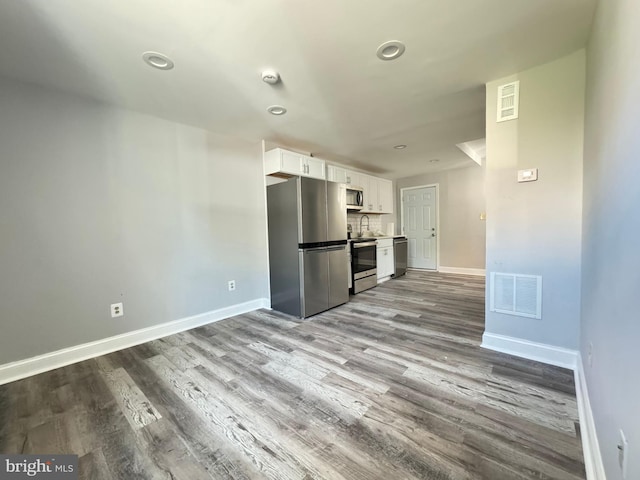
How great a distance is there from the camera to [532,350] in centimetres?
203

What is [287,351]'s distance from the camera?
228cm

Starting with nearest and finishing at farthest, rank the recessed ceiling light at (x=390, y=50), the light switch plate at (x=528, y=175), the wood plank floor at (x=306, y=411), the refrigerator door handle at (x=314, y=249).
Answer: the wood plank floor at (x=306, y=411) → the recessed ceiling light at (x=390, y=50) → the light switch plate at (x=528, y=175) → the refrigerator door handle at (x=314, y=249)

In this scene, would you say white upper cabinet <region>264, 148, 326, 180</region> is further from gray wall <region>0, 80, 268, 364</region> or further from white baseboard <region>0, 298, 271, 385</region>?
white baseboard <region>0, 298, 271, 385</region>

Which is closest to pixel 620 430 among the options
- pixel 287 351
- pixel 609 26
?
pixel 609 26

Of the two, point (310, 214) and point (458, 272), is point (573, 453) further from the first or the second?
point (458, 272)

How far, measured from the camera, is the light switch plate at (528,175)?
1.96 m

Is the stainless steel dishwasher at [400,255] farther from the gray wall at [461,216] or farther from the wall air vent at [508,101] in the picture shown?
the wall air vent at [508,101]

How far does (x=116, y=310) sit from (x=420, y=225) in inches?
236

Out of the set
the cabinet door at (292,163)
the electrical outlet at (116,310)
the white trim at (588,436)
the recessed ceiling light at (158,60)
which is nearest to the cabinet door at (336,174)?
the cabinet door at (292,163)

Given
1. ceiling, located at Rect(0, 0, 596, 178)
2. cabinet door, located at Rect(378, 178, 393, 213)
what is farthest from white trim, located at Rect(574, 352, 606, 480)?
cabinet door, located at Rect(378, 178, 393, 213)

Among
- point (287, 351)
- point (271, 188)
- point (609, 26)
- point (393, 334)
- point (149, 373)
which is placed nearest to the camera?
point (609, 26)

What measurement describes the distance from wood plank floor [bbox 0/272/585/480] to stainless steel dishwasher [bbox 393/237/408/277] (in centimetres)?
296

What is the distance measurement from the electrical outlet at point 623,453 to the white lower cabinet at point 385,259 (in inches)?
159

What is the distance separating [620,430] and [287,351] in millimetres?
2002
